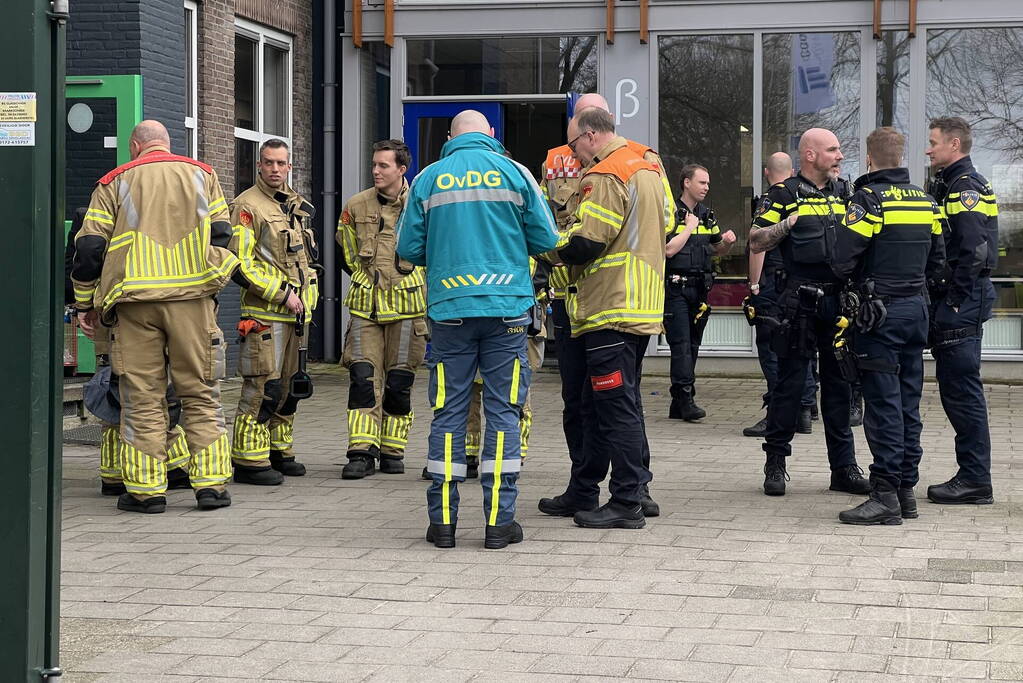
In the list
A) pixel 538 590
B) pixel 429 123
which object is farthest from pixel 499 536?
pixel 429 123

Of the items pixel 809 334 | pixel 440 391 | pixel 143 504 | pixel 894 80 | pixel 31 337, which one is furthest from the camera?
pixel 894 80

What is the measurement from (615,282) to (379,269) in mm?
2307

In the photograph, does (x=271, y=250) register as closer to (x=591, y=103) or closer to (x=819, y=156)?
(x=591, y=103)

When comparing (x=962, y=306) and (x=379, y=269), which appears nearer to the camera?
(x=962, y=306)

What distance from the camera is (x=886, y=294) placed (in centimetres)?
743

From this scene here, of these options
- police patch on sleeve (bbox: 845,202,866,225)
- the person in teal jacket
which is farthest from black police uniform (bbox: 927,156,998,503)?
the person in teal jacket

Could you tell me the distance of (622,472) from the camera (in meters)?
7.19

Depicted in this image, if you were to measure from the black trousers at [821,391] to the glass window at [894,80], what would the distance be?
7.55 meters

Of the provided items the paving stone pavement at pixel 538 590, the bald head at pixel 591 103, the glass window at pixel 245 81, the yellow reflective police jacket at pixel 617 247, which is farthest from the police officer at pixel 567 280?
the glass window at pixel 245 81

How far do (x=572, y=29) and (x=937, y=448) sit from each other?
23.9 feet

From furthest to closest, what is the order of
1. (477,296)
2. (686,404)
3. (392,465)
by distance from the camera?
(686,404) < (392,465) < (477,296)

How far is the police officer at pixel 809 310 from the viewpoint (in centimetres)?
803

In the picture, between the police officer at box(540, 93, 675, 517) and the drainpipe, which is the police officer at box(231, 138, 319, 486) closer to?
the police officer at box(540, 93, 675, 517)

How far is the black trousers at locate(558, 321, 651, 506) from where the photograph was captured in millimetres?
7137
